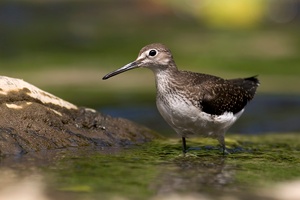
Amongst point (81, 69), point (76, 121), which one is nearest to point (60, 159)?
point (76, 121)

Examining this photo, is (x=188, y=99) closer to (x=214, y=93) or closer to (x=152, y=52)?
(x=214, y=93)

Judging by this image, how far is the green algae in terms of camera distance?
8008mm

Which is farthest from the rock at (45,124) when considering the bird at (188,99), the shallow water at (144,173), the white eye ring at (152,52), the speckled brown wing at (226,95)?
the speckled brown wing at (226,95)

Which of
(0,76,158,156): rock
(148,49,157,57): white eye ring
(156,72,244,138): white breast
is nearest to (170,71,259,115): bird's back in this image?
(156,72,244,138): white breast

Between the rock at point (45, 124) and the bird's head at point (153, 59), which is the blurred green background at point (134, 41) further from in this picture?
the bird's head at point (153, 59)

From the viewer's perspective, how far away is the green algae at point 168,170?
8008mm

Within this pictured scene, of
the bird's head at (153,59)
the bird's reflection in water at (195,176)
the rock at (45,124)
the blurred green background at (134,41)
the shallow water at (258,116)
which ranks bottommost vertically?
the bird's reflection in water at (195,176)

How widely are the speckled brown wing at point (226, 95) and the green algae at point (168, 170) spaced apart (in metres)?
0.55

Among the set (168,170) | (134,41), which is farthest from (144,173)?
(134,41)

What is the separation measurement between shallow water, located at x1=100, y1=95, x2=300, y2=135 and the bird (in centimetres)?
349

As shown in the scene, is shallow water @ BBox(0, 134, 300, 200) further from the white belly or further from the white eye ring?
the white eye ring

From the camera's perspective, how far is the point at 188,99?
1029cm

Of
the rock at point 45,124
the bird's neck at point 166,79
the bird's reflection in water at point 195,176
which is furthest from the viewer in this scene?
the bird's neck at point 166,79

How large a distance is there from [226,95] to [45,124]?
2471 mm
